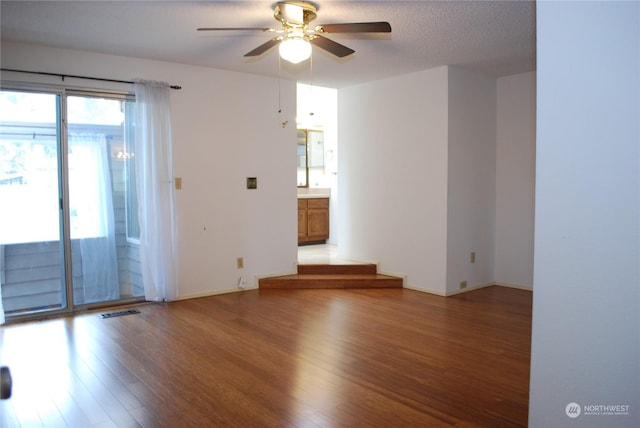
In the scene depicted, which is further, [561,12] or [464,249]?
[464,249]

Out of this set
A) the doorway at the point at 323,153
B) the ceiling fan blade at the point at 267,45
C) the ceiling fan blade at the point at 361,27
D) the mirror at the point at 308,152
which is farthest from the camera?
the mirror at the point at 308,152

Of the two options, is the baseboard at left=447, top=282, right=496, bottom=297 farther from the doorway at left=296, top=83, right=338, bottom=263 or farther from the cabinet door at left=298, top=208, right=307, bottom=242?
the cabinet door at left=298, top=208, right=307, bottom=242

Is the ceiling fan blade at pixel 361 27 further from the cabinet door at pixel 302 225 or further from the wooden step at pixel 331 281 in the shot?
the cabinet door at pixel 302 225

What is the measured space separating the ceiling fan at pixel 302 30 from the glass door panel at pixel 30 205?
7.59ft

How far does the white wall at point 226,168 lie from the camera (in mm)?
5125

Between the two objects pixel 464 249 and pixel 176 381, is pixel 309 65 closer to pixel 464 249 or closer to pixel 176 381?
pixel 464 249

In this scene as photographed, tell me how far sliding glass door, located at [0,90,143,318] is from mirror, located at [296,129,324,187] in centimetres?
387

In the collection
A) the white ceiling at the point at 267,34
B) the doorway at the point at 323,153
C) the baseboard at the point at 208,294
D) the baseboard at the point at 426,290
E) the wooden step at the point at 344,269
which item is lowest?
the baseboard at the point at 426,290

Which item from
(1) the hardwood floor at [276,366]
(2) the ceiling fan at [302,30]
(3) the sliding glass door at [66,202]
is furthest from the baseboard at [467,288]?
(3) the sliding glass door at [66,202]

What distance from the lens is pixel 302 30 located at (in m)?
3.44

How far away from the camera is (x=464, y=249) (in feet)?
18.3

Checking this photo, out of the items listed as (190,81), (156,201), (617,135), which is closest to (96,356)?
(156,201)

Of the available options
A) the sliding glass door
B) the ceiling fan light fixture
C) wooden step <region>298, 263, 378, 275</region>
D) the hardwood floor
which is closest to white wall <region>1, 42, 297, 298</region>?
wooden step <region>298, 263, 378, 275</region>

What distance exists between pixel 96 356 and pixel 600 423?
128 inches
